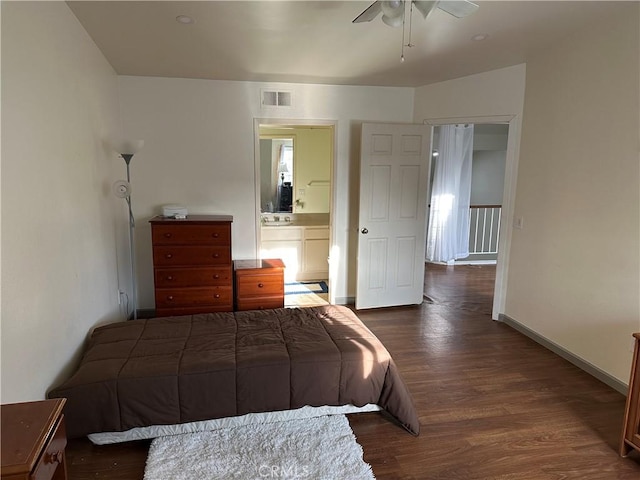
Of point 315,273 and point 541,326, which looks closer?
point 541,326

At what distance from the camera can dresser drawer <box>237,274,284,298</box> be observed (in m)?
4.02

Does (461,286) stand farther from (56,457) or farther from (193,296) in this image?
(56,457)

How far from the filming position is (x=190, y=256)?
383cm

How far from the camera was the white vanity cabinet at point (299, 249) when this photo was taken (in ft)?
18.1

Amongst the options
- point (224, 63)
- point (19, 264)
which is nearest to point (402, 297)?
point (224, 63)

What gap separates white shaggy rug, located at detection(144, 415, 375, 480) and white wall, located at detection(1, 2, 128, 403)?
0.77 metres

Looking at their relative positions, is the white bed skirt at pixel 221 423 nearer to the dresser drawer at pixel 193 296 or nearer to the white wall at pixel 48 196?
the white wall at pixel 48 196

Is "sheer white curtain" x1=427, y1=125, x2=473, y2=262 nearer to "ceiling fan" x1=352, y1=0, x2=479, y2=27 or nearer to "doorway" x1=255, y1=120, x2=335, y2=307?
"doorway" x1=255, y1=120, x2=335, y2=307

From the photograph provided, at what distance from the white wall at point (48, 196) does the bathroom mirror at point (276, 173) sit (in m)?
2.79

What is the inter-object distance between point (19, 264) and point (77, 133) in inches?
48.1

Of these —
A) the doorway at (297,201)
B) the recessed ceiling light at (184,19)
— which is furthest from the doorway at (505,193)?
the recessed ceiling light at (184,19)

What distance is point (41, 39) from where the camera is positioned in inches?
85.0

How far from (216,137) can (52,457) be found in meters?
3.51

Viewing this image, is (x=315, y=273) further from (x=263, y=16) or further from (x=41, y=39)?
(x=41, y=39)
